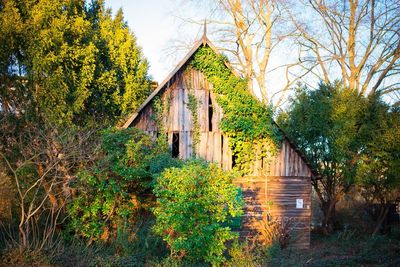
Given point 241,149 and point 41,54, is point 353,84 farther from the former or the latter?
point 41,54

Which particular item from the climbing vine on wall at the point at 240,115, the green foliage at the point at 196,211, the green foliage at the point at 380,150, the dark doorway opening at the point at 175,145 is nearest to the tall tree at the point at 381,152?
the green foliage at the point at 380,150

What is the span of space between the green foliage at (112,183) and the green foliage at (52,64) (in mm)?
3395

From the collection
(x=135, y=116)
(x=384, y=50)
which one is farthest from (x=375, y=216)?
(x=135, y=116)

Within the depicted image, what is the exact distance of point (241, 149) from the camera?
15172 millimetres

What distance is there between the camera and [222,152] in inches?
599

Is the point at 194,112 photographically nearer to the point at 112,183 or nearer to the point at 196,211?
the point at 112,183

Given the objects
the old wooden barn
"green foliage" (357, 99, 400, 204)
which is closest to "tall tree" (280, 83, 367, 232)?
"green foliage" (357, 99, 400, 204)

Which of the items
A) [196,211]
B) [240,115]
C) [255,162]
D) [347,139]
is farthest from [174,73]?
[347,139]

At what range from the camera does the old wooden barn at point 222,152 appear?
49.4 feet

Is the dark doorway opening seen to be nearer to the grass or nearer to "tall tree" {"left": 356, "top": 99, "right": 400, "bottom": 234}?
the grass

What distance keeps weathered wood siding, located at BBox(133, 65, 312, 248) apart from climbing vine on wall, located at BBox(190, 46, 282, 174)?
0.98 feet

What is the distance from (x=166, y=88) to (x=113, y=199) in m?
4.71

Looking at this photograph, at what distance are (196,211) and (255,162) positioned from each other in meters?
5.34

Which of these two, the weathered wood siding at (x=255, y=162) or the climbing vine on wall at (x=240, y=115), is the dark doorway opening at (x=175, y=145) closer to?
the weathered wood siding at (x=255, y=162)
